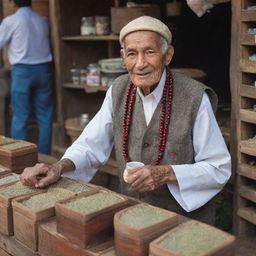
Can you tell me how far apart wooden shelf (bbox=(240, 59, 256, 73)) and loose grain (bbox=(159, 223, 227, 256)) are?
164cm

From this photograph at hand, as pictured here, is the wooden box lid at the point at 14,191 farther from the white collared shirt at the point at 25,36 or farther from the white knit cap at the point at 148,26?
the white collared shirt at the point at 25,36

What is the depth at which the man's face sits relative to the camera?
2277 millimetres

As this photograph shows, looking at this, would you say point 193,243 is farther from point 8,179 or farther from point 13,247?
point 8,179

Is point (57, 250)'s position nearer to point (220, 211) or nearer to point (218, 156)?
point (218, 156)

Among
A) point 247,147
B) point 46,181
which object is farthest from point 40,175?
point 247,147

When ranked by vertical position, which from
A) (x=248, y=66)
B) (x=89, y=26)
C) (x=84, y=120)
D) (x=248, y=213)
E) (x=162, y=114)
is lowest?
(x=248, y=213)

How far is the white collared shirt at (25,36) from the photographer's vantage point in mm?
5172

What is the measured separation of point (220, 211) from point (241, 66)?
121 cm

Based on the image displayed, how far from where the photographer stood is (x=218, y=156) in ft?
7.66

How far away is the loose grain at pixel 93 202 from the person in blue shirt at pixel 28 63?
11.7 feet

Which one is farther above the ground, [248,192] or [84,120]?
[84,120]

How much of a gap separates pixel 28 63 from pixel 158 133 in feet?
10.4

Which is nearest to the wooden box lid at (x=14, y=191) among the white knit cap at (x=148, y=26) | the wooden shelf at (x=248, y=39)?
the white knit cap at (x=148, y=26)

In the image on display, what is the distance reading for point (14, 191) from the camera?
2094 mm
